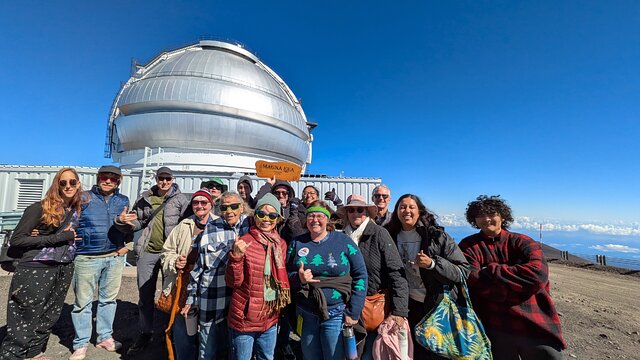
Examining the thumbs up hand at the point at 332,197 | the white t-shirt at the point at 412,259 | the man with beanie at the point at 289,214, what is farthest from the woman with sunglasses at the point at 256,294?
the thumbs up hand at the point at 332,197

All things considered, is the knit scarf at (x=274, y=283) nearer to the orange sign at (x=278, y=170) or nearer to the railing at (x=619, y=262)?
the orange sign at (x=278, y=170)

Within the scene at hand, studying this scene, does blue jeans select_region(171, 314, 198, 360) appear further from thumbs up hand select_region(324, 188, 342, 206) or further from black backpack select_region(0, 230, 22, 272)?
thumbs up hand select_region(324, 188, 342, 206)

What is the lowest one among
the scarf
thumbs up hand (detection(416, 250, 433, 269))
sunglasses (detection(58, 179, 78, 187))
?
thumbs up hand (detection(416, 250, 433, 269))

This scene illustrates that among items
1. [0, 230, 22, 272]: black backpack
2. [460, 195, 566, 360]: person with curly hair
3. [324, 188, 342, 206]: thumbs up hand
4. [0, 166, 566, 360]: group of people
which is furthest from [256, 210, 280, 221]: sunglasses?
[324, 188, 342, 206]: thumbs up hand

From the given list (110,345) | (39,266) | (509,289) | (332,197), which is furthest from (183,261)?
(332,197)

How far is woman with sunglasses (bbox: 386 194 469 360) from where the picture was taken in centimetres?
230

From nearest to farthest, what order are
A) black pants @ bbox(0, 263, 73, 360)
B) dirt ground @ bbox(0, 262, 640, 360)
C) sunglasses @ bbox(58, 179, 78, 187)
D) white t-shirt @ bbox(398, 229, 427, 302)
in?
1. white t-shirt @ bbox(398, 229, 427, 302)
2. black pants @ bbox(0, 263, 73, 360)
3. sunglasses @ bbox(58, 179, 78, 187)
4. dirt ground @ bbox(0, 262, 640, 360)

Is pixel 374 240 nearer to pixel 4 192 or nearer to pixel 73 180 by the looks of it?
pixel 73 180

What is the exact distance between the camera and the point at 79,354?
10.4 ft

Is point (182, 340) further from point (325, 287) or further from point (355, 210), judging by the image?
point (355, 210)

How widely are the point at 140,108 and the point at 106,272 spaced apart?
15019mm

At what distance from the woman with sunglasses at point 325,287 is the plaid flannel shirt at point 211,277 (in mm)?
674

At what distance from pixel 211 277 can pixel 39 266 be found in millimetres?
2062

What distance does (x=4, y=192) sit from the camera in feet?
34.9
